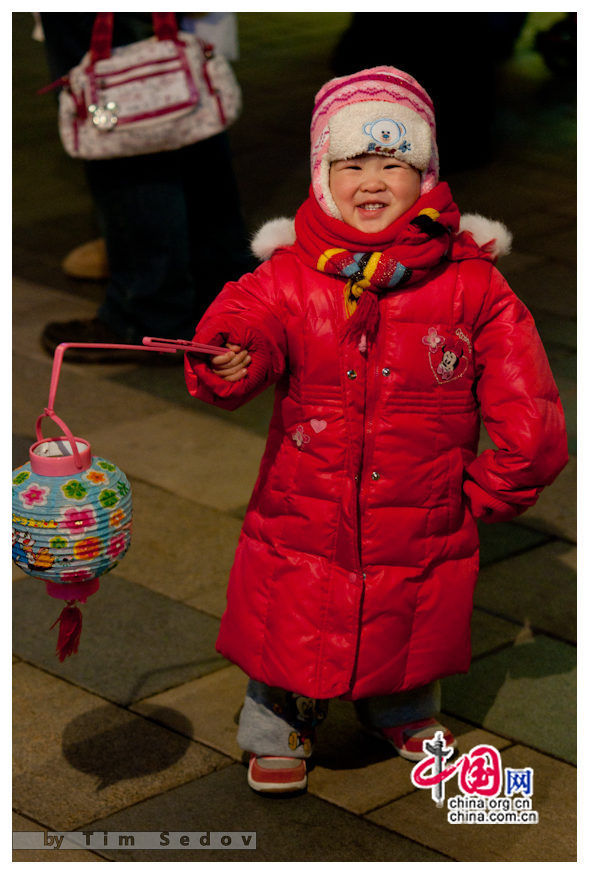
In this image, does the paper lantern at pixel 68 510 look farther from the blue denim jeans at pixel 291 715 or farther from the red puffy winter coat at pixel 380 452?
the blue denim jeans at pixel 291 715

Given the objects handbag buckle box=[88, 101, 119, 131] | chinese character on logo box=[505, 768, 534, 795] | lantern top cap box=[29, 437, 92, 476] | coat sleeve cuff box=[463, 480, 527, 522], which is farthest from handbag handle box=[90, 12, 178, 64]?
chinese character on logo box=[505, 768, 534, 795]

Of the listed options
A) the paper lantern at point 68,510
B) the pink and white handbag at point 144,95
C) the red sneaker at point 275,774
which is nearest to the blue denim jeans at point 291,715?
the red sneaker at point 275,774

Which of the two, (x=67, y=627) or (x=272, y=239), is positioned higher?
(x=272, y=239)

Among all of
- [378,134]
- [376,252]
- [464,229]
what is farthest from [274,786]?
[378,134]

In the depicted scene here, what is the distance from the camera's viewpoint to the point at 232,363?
331cm

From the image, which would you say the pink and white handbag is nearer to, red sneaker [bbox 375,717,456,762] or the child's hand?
the child's hand

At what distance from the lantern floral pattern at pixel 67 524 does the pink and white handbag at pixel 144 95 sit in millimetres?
3122

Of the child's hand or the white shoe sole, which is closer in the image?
the child's hand

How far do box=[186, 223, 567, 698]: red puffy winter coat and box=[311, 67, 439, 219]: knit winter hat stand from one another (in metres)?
0.26

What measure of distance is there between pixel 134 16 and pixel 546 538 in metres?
3.00

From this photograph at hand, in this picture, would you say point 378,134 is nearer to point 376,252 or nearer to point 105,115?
point 376,252

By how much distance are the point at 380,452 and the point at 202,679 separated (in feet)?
3.85

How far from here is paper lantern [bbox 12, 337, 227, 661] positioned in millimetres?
3088

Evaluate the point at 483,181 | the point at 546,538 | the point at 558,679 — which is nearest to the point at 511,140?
the point at 483,181
